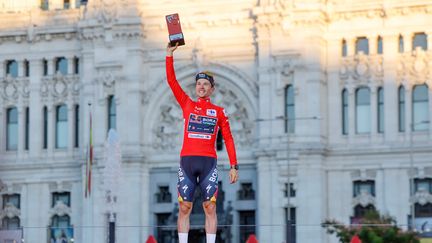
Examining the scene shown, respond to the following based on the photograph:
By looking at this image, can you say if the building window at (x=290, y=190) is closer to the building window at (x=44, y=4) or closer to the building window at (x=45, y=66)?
the building window at (x=45, y=66)

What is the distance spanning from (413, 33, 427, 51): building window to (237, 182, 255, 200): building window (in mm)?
12357

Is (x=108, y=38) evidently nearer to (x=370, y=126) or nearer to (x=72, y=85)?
(x=72, y=85)

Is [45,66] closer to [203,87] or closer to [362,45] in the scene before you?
[362,45]

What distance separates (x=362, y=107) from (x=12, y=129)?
73.2 ft

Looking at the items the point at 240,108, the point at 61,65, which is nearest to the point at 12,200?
the point at 61,65

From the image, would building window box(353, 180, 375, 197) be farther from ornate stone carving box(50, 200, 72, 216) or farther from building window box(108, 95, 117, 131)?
ornate stone carving box(50, 200, 72, 216)

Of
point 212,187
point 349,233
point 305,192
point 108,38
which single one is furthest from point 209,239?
point 108,38

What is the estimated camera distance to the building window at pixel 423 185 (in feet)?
228

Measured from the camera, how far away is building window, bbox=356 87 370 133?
7188 centimetres

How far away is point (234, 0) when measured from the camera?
2884 inches

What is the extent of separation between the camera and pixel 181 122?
74.6m

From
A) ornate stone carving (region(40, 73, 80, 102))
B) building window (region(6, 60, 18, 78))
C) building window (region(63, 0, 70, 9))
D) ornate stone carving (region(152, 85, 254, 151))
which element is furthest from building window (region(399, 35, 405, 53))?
building window (region(6, 60, 18, 78))

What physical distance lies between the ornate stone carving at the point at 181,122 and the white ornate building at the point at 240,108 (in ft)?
0.28

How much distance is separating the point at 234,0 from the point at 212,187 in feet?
182
